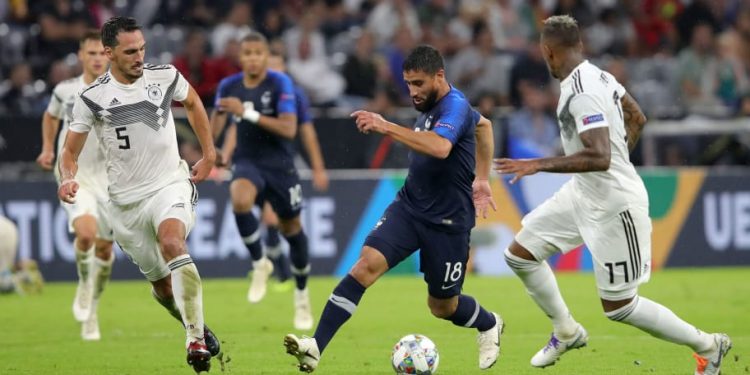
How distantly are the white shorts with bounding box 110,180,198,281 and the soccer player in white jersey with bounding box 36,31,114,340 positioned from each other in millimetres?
2442

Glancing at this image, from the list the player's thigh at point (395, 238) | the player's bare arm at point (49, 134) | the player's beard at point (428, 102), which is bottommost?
the player's bare arm at point (49, 134)

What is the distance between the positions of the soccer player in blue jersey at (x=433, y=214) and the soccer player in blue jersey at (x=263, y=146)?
3990 mm

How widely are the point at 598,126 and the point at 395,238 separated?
5.42ft

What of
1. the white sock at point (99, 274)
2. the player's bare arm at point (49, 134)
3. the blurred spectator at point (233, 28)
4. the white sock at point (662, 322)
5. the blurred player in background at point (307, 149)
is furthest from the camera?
the blurred spectator at point (233, 28)

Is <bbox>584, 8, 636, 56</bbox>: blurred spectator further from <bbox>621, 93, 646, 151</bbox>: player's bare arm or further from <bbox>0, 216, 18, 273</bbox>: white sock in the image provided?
<bbox>621, 93, 646, 151</bbox>: player's bare arm

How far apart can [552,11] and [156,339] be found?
13816 mm

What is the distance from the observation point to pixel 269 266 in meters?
13.9

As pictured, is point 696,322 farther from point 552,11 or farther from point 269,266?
point 552,11

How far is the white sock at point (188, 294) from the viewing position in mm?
8502

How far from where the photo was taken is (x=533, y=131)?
1894cm

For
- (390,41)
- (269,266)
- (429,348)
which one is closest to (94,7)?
(390,41)

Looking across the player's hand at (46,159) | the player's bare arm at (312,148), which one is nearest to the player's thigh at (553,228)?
the player's bare arm at (312,148)

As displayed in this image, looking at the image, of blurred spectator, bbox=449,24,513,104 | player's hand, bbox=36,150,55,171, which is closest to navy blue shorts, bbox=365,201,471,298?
player's hand, bbox=36,150,55,171

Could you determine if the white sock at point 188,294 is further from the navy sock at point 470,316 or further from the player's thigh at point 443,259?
the navy sock at point 470,316
